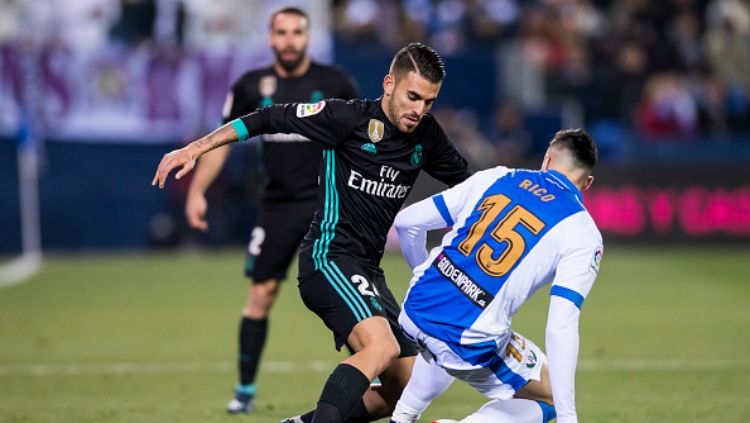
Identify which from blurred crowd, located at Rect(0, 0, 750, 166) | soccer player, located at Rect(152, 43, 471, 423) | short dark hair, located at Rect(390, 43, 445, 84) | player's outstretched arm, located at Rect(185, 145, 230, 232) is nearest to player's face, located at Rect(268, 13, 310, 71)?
player's outstretched arm, located at Rect(185, 145, 230, 232)

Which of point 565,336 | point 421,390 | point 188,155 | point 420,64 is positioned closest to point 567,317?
point 565,336

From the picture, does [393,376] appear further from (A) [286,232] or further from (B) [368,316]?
(A) [286,232]

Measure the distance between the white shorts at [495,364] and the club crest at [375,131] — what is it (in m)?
0.91

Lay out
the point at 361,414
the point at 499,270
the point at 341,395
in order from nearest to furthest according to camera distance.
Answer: the point at 341,395
the point at 499,270
the point at 361,414

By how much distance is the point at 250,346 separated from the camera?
802 cm

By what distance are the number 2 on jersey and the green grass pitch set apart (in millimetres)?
2184

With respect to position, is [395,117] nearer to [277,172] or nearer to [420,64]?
[420,64]

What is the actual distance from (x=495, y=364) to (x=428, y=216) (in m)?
0.79

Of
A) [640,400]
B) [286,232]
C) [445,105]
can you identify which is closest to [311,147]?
[286,232]

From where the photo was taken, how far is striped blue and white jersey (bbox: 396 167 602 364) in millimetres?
5543

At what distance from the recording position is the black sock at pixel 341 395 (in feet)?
18.0

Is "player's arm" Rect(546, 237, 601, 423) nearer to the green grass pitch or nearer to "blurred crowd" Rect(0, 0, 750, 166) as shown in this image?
the green grass pitch

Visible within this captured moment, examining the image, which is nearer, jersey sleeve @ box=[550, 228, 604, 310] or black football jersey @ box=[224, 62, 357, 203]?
jersey sleeve @ box=[550, 228, 604, 310]

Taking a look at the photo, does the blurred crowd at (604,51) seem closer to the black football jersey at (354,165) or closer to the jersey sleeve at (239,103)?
the jersey sleeve at (239,103)
